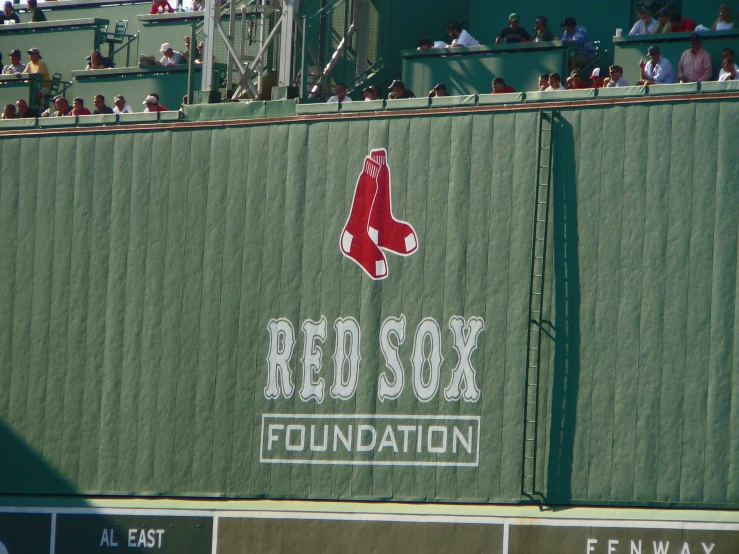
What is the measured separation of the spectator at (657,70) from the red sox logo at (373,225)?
318 centimetres

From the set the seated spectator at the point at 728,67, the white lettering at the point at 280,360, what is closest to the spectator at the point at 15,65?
the white lettering at the point at 280,360

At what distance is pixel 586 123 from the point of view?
1267cm

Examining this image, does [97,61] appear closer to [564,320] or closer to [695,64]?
[695,64]

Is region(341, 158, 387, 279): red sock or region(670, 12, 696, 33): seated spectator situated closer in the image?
region(341, 158, 387, 279): red sock

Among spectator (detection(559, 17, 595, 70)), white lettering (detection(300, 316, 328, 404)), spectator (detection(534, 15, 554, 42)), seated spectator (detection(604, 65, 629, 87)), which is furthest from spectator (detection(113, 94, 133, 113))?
seated spectator (detection(604, 65, 629, 87))

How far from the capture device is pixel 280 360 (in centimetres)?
1388

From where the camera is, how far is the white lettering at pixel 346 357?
1355 cm

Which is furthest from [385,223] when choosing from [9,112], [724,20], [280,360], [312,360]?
[9,112]

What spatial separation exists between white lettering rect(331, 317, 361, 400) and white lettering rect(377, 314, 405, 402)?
0.95 ft

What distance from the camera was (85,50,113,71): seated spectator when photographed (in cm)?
2025

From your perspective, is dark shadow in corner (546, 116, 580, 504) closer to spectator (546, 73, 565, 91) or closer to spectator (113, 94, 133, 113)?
spectator (546, 73, 565, 91)

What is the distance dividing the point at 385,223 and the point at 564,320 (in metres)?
2.27

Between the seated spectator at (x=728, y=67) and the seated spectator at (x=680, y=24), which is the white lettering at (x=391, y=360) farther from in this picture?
the seated spectator at (x=680, y=24)

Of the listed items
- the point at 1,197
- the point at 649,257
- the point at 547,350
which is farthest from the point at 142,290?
the point at 649,257
